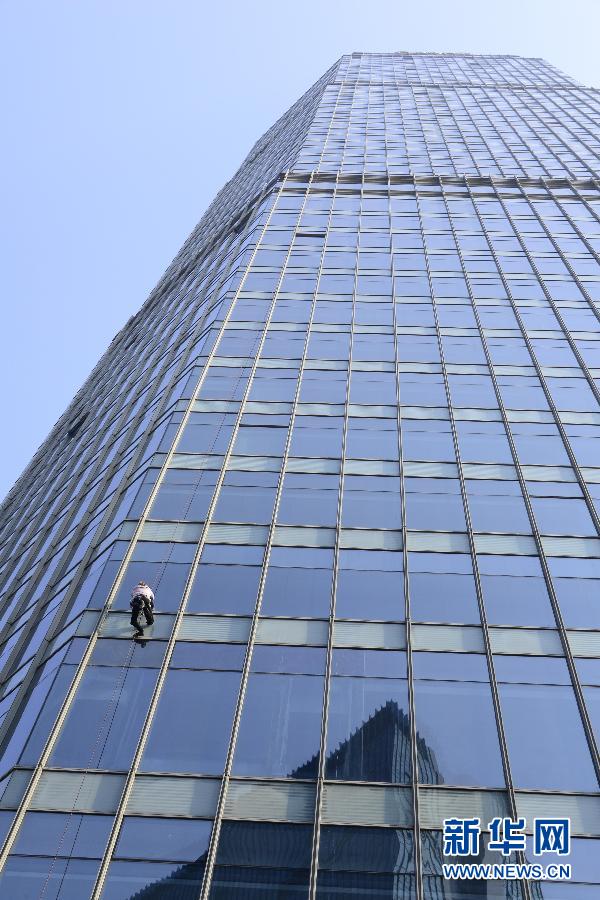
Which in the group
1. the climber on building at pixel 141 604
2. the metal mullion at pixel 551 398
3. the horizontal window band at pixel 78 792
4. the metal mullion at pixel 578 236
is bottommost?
the horizontal window band at pixel 78 792

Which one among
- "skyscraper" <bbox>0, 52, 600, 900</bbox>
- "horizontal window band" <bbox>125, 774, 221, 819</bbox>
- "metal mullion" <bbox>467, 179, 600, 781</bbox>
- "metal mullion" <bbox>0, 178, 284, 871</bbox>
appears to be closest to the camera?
"skyscraper" <bbox>0, 52, 600, 900</bbox>

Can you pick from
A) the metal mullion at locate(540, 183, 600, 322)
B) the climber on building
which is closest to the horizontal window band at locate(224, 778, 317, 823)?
the climber on building

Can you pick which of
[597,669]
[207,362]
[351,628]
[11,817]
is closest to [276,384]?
[207,362]

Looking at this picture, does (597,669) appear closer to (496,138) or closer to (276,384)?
(276,384)

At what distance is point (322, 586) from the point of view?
19.5 meters

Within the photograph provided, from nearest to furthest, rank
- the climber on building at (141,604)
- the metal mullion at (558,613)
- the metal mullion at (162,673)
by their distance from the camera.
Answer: the metal mullion at (162,673)
the metal mullion at (558,613)
the climber on building at (141,604)

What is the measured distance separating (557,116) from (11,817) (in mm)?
71042

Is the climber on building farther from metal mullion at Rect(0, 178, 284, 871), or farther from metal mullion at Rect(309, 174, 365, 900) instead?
metal mullion at Rect(309, 174, 365, 900)

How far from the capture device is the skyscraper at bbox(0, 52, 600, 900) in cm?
1402

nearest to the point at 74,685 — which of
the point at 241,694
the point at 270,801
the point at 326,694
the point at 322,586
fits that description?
the point at 241,694

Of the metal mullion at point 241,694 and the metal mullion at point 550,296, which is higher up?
the metal mullion at point 550,296

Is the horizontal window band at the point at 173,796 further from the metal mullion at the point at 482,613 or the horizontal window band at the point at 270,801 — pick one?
the metal mullion at the point at 482,613

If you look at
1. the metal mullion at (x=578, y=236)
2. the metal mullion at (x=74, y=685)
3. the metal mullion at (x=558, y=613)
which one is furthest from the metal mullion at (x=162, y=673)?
the metal mullion at (x=578, y=236)

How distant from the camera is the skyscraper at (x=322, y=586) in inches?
552
